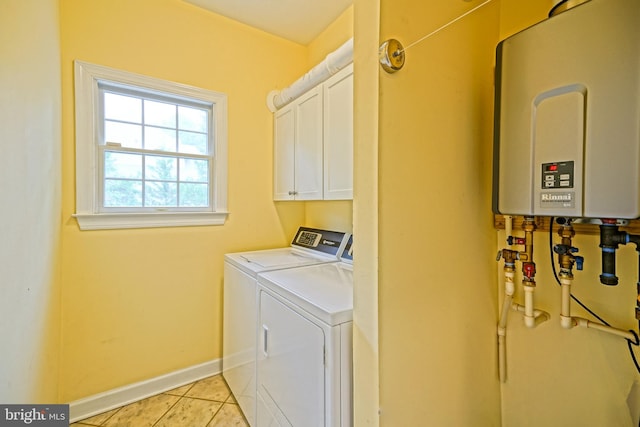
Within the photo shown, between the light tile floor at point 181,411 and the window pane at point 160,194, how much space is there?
1.32 metres

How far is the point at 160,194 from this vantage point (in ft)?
6.60

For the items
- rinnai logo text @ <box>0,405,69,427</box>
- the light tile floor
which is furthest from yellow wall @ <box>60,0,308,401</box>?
rinnai logo text @ <box>0,405,69,427</box>

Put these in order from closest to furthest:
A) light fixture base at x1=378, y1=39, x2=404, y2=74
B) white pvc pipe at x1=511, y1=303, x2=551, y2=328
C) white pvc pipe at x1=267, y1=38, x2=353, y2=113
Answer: light fixture base at x1=378, y1=39, x2=404, y2=74, white pvc pipe at x1=511, y1=303, x2=551, y2=328, white pvc pipe at x1=267, y1=38, x2=353, y2=113

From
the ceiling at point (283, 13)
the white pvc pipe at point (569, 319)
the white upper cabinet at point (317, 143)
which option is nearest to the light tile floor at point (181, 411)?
the white upper cabinet at point (317, 143)

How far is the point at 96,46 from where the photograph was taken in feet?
5.71

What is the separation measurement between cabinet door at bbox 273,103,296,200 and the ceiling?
672 millimetres

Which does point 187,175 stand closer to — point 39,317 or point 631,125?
point 39,317

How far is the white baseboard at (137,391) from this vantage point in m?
1.72

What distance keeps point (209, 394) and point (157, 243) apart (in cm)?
110

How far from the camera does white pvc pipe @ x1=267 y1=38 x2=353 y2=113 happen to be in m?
1.56

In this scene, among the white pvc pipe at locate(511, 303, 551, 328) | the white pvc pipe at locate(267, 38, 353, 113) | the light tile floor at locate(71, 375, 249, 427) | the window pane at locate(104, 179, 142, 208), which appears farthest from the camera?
the window pane at locate(104, 179, 142, 208)

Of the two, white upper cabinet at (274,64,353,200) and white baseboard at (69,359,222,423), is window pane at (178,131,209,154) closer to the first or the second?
white upper cabinet at (274,64,353,200)

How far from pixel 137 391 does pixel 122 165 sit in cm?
151

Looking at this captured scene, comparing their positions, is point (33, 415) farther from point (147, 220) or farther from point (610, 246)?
point (610, 246)
